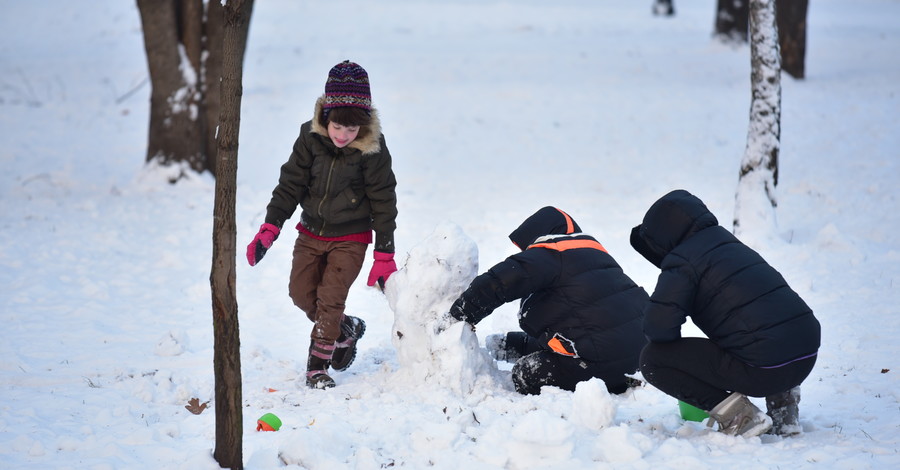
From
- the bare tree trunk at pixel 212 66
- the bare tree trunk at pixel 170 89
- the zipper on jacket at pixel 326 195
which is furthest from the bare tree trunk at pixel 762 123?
the bare tree trunk at pixel 170 89

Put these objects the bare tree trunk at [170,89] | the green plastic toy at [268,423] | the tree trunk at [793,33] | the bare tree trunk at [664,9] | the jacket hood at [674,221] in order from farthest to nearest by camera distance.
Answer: the bare tree trunk at [664,9] → the tree trunk at [793,33] → the bare tree trunk at [170,89] → the green plastic toy at [268,423] → the jacket hood at [674,221]

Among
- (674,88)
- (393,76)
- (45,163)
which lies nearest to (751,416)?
(45,163)

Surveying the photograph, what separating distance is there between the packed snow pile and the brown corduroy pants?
33 centimetres

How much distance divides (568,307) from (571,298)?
0.16 ft

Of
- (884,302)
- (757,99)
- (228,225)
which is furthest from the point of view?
(757,99)

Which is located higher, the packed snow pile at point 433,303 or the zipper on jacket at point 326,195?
the zipper on jacket at point 326,195

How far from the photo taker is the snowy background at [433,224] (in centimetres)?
359

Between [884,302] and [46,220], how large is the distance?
735 cm

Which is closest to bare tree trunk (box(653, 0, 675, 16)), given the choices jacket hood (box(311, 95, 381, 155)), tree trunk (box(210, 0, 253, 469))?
jacket hood (box(311, 95, 381, 155))

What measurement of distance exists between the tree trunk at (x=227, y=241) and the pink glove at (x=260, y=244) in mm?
1229

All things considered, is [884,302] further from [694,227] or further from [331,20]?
[331,20]

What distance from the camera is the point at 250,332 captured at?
5770mm

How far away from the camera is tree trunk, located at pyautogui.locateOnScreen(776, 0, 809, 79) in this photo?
13.1 metres

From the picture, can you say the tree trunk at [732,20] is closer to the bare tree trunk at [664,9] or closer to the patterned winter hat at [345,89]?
the bare tree trunk at [664,9]
